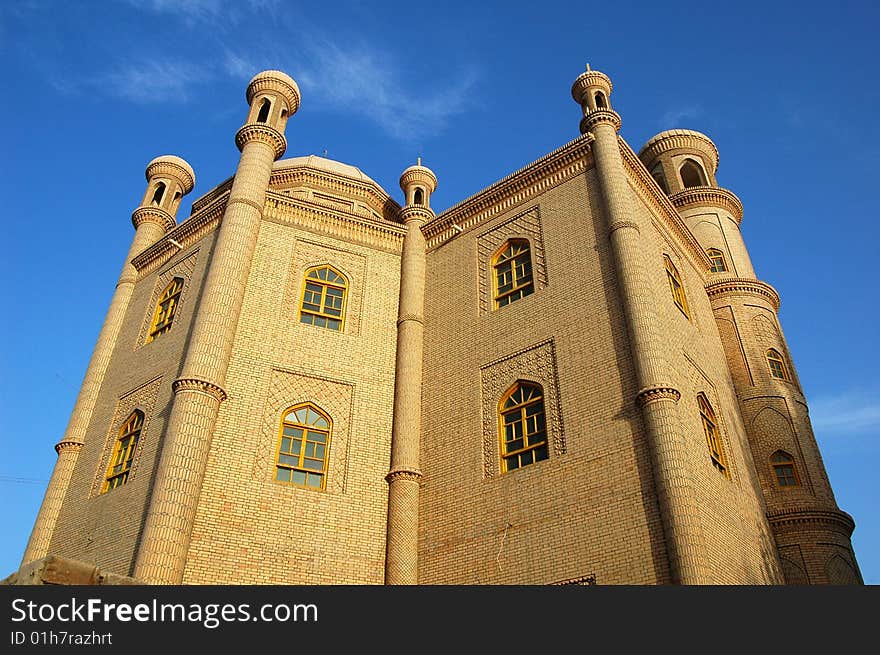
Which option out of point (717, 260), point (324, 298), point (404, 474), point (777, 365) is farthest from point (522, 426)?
point (717, 260)

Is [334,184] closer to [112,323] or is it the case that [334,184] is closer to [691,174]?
[112,323]

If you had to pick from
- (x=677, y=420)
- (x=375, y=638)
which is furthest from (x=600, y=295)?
(x=375, y=638)

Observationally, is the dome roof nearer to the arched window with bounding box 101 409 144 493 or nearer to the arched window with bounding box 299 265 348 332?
the arched window with bounding box 299 265 348 332

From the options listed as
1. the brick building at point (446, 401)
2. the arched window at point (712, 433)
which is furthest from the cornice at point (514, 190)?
the arched window at point (712, 433)

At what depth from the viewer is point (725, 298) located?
53.4 ft

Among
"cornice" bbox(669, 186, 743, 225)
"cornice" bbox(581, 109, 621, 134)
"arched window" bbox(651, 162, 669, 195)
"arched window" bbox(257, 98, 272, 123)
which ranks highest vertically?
"arched window" bbox(651, 162, 669, 195)

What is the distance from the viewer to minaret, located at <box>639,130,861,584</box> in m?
13.1

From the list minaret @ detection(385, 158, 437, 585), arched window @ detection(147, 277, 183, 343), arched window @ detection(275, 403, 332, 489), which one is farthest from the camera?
arched window @ detection(147, 277, 183, 343)

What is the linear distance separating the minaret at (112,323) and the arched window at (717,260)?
498 inches

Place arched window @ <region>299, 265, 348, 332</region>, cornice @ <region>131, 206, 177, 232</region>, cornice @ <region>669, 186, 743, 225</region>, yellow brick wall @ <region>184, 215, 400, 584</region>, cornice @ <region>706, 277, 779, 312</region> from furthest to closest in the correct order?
A: 1. cornice @ <region>669, 186, 743, 225</region>
2. cornice @ <region>131, 206, 177, 232</region>
3. cornice @ <region>706, 277, 779, 312</region>
4. arched window @ <region>299, 265, 348, 332</region>
5. yellow brick wall @ <region>184, 215, 400, 584</region>

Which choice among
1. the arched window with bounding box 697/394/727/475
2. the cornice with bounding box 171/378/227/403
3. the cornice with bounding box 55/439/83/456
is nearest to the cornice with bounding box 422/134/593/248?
the arched window with bounding box 697/394/727/475

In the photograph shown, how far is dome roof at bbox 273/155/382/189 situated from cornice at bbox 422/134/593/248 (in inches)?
139

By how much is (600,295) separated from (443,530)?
14.1 ft

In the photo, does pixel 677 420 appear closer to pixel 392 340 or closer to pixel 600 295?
pixel 600 295
